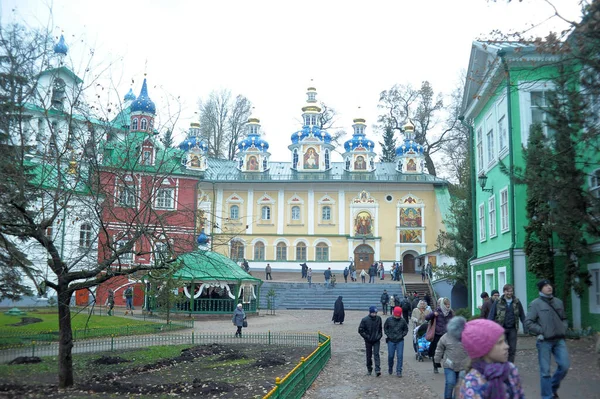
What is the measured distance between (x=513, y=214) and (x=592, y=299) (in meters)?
3.89

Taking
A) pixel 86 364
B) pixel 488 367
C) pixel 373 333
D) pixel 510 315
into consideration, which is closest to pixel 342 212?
pixel 86 364

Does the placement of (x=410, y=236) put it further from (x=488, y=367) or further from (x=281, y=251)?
(x=488, y=367)

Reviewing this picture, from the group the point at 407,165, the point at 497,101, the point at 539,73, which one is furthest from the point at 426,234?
the point at 539,73

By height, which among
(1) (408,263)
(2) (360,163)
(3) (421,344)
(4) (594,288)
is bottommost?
(3) (421,344)

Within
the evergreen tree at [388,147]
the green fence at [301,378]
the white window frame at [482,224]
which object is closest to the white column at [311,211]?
the evergreen tree at [388,147]

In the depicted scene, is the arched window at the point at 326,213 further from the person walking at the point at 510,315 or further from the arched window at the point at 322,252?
the person walking at the point at 510,315

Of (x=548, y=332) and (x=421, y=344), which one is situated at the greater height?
(x=548, y=332)

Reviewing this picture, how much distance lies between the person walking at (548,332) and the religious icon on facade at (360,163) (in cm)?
5135

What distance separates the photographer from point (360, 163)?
59750 millimetres

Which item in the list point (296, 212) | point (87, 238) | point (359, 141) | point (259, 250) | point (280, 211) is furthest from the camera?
point (359, 141)

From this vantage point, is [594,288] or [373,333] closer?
[373,333]

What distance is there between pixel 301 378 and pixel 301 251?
4726cm

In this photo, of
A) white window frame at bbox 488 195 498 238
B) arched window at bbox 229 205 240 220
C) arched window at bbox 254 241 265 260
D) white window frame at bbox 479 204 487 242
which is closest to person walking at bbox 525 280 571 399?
white window frame at bbox 488 195 498 238

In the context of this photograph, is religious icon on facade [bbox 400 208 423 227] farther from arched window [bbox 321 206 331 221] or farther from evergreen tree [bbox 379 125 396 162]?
evergreen tree [bbox 379 125 396 162]
